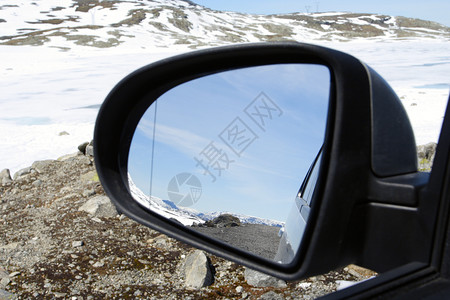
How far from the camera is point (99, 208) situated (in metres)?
3.81

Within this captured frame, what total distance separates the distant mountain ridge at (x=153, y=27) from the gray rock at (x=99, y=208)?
33.6 metres

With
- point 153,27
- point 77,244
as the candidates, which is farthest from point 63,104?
point 153,27

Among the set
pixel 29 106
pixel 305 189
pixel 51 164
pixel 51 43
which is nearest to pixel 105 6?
pixel 51 43

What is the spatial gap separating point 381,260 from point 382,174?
158 millimetres

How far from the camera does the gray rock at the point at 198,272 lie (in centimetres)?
265

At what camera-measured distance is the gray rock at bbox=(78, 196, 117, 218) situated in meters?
3.78

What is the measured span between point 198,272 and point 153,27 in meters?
51.3

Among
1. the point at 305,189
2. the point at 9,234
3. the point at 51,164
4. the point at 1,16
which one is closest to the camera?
the point at 305,189

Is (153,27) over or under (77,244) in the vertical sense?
under

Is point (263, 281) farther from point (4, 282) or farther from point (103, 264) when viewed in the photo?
point (4, 282)

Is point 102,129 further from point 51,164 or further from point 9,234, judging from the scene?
point 51,164

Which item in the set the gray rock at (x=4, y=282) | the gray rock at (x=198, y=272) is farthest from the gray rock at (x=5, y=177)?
the gray rock at (x=198, y=272)

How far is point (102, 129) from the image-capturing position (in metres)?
1.40

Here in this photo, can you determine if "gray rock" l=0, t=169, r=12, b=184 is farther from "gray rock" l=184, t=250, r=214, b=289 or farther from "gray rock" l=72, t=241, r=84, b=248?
"gray rock" l=184, t=250, r=214, b=289
